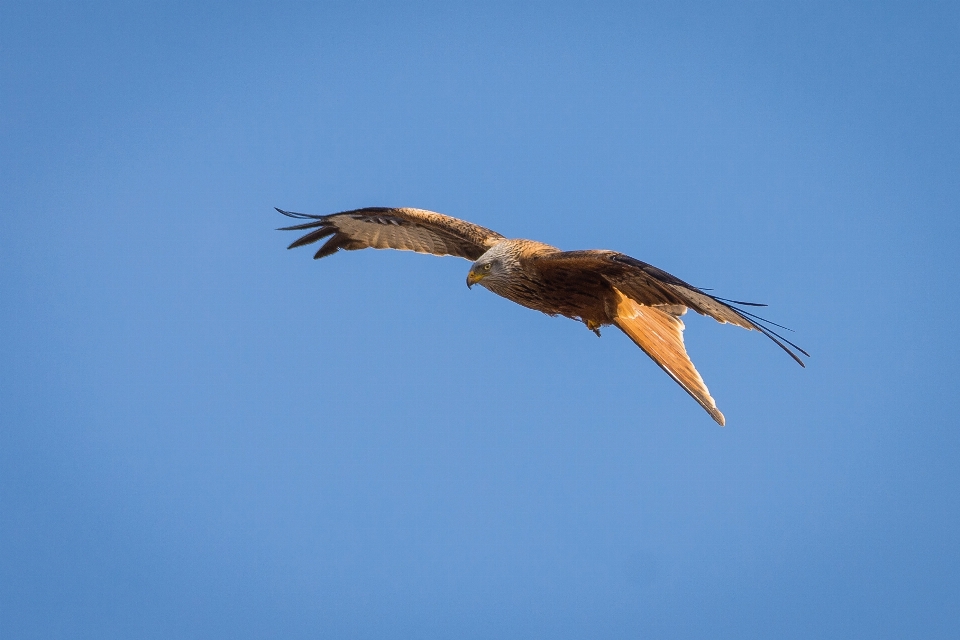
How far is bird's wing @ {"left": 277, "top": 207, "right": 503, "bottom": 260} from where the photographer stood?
38.1 feet

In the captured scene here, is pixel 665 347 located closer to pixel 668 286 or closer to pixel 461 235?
pixel 668 286

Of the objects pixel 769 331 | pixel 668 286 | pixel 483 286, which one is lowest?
pixel 769 331

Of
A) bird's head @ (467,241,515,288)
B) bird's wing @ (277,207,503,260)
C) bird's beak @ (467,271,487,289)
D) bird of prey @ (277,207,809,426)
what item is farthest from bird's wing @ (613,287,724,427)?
bird's wing @ (277,207,503,260)

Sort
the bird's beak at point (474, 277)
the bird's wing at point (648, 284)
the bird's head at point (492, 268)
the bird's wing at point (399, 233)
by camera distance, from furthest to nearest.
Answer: the bird's wing at point (399, 233)
the bird's beak at point (474, 277)
the bird's head at point (492, 268)
the bird's wing at point (648, 284)

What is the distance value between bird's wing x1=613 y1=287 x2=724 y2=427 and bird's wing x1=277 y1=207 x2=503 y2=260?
1976 mm

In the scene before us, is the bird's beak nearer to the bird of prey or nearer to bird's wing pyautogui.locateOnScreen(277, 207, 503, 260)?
the bird of prey

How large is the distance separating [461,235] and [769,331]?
486 cm

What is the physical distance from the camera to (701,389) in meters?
9.41

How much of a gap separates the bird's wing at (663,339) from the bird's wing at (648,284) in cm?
30

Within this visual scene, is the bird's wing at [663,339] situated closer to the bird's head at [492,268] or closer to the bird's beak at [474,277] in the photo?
the bird's head at [492,268]

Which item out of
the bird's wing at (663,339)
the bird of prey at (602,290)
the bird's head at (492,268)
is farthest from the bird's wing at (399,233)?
the bird's wing at (663,339)

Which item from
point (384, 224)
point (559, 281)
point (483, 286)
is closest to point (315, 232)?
point (384, 224)

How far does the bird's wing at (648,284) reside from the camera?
796 cm

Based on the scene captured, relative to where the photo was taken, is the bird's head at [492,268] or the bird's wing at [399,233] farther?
the bird's wing at [399,233]
